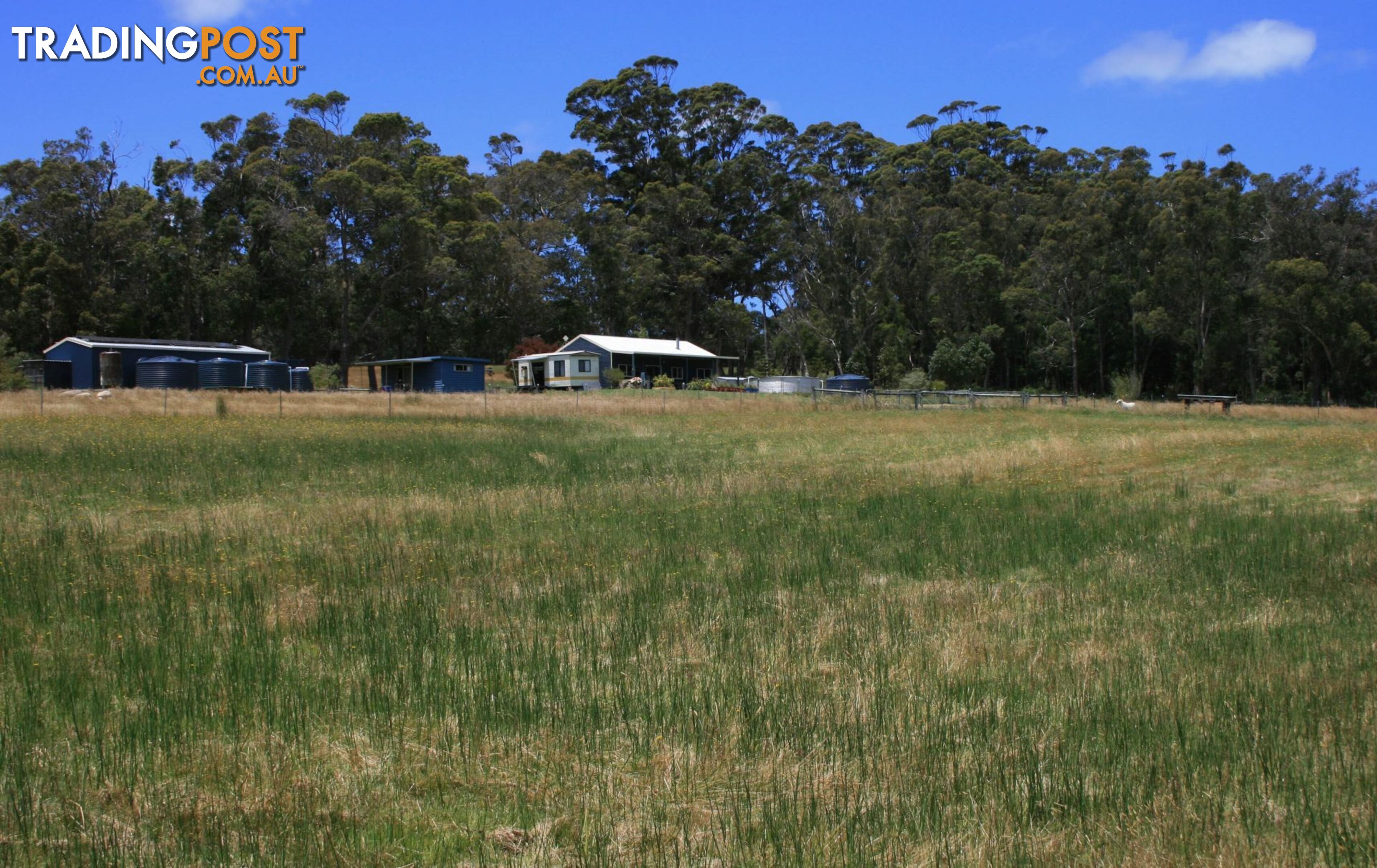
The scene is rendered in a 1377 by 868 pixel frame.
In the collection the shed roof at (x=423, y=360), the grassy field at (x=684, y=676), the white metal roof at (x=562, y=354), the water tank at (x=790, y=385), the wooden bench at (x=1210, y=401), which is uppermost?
the white metal roof at (x=562, y=354)

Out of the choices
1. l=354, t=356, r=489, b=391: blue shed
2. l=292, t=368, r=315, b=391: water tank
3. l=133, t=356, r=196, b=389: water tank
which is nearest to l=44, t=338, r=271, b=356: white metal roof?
l=292, t=368, r=315, b=391: water tank

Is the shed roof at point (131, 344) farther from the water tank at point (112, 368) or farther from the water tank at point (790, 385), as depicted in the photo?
the water tank at point (790, 385)

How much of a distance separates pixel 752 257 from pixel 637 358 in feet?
91.0

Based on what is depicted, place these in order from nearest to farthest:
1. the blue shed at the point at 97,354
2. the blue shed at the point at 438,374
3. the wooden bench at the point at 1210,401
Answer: the wooden bench at the point at 1210,401 → the blue shed at the point at 97,354 → the blue shed at the point at 438,374

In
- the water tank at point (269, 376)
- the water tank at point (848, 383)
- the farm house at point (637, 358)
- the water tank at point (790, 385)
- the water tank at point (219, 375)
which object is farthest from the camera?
the farm house at point (637, 358)

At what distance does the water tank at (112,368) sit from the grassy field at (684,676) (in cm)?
4123

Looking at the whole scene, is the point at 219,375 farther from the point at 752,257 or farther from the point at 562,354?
the point at 752,257

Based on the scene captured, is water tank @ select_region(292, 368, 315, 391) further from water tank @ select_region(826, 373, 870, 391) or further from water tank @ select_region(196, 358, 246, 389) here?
water tank @ select_region(826, 373, 870, 391)

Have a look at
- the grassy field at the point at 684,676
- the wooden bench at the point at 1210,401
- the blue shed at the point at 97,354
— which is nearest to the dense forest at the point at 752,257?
the wooden bench at the point at 1210,401

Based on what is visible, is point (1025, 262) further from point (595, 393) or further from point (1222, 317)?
point (595, 393)

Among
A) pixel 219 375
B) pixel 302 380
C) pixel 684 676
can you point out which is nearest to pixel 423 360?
pixel 302 380

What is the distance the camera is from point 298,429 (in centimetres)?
2906

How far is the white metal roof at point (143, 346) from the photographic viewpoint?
5431 centimetres

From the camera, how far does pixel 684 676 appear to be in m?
7.70
